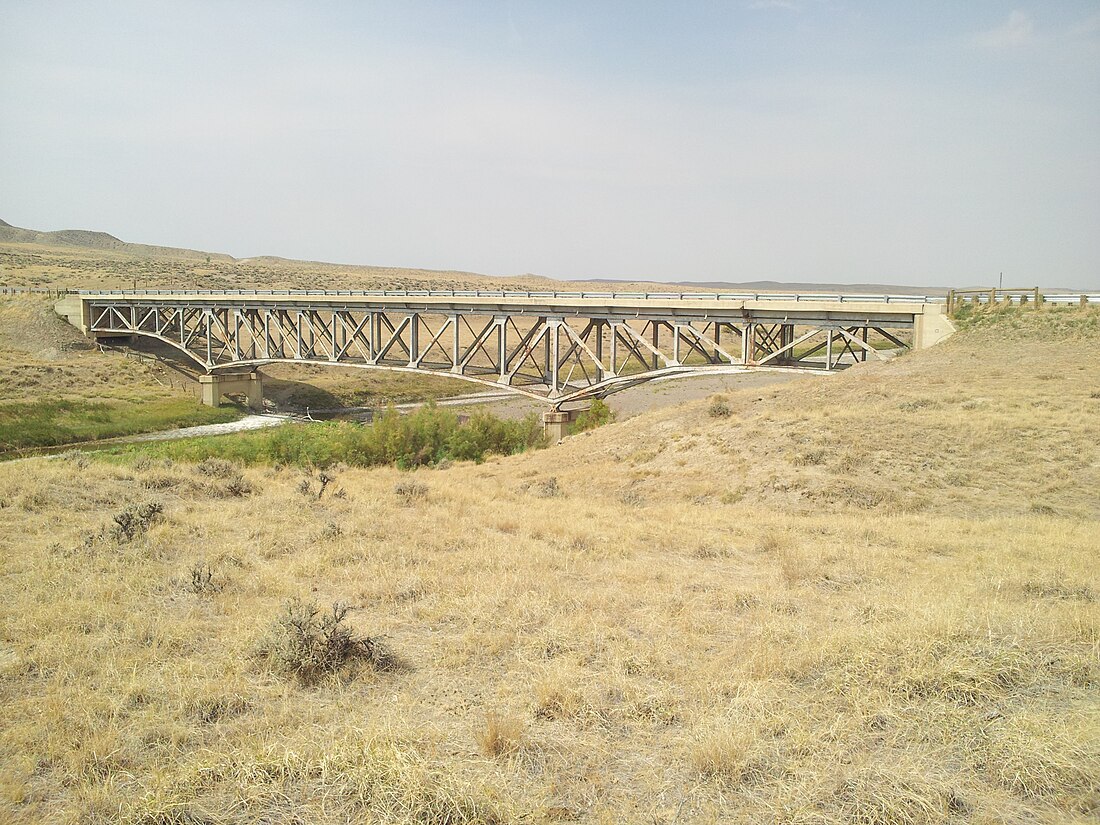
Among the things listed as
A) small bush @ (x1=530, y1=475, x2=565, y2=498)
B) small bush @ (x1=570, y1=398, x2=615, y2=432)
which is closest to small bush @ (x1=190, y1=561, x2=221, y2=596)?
small bush @ (x1=530, y1=475, x2=565, y2=498)

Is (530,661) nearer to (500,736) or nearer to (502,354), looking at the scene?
(500,736)

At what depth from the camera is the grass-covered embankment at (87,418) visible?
138ft

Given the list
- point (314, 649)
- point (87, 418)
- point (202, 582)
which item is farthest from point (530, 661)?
point (87, 418)

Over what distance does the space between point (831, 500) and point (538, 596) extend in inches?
455

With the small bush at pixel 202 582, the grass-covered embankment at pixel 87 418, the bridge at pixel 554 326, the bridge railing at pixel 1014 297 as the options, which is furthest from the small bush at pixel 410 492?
the grass-covered embankment at pixel 87 418

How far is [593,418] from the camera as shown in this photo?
1566 inches

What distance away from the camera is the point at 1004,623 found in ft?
25.0

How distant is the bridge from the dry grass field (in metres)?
16.6

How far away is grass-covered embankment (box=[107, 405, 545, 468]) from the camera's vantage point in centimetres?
3219

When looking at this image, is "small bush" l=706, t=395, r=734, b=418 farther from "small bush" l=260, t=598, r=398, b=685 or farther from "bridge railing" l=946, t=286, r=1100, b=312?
"small bush" l=260, t=598, r=398, b=685

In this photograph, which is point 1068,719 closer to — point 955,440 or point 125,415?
point 955,440

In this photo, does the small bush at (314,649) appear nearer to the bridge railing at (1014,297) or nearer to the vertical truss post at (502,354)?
the vertical truss post at (502,354)

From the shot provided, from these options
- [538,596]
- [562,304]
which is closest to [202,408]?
[562,304]

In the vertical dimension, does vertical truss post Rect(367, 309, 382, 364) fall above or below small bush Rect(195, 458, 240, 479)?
above
